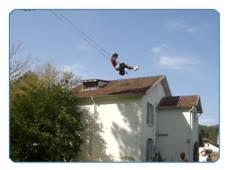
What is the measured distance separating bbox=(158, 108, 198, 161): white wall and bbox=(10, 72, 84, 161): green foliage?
2916 mm

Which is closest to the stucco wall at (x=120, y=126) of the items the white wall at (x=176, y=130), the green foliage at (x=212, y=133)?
the white wall at (x=176, y=130)

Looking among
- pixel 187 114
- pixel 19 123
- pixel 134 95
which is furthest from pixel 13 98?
pixel 187 114

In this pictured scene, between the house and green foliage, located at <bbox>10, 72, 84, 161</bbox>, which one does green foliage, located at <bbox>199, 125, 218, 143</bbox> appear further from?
green foliage, located at <bbox>10, 72, 84, 161</bbox>

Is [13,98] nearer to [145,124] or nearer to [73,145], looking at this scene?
[73,145]

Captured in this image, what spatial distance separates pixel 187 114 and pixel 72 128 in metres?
4.23

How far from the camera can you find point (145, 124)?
607 inches

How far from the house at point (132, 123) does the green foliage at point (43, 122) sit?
53cm

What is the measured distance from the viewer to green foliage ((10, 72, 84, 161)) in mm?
12516

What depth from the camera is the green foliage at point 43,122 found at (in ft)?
41.1

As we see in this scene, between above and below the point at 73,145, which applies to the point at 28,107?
above

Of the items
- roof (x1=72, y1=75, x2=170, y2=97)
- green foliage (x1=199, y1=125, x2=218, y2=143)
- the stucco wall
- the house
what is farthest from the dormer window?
green foliage (x1=199, y1=125, x2=218, y2=143)

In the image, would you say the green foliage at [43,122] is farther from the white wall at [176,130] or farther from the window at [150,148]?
the white wall at [176,130]

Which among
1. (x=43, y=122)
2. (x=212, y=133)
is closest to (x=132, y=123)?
(x=43, y=122)

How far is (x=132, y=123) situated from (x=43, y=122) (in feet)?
9.25
